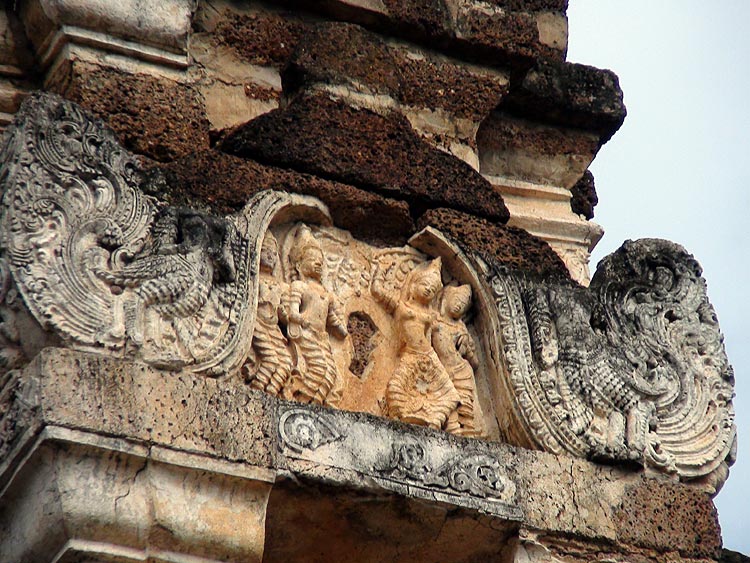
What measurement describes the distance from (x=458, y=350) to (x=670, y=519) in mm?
889

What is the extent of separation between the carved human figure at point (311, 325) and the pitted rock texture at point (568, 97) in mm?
1438

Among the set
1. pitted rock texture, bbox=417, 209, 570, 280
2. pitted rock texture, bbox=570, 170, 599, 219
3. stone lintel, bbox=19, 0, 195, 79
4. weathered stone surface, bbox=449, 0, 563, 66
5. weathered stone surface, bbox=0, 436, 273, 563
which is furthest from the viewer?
pitted rock texture, bbox=570, 170, 599, 219

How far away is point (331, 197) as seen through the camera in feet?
20.4

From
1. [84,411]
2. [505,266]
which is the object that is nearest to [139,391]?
[84,411]

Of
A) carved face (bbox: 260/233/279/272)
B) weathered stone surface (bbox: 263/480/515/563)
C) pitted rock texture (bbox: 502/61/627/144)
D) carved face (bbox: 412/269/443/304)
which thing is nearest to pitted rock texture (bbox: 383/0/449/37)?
pitted rock texture (bbox: 502/61/627/144)

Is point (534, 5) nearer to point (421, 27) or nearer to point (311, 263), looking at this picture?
point (421, 27)

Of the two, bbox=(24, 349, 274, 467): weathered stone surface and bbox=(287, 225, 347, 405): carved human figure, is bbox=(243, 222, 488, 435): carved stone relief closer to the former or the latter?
bbox=(287, 225, 347, 405): carved human figure

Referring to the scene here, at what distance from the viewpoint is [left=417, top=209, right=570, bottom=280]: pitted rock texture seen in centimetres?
639

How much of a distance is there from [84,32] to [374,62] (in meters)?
1.10

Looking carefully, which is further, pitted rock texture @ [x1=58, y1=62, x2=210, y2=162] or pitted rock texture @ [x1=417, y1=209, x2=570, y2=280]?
pitted rock texture @ [x1=417, y1=209, x2=570, y2=280]

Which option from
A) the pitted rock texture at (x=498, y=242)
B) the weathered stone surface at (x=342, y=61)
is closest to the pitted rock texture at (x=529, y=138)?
the weathered stone surface at (x=342, y=61)

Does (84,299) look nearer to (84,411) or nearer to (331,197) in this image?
(84,411)

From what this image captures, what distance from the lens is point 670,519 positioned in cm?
604

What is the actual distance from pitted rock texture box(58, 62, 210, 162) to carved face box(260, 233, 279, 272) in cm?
Result: 40
